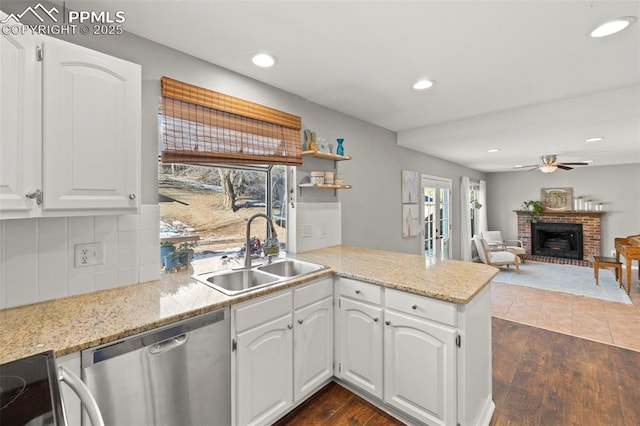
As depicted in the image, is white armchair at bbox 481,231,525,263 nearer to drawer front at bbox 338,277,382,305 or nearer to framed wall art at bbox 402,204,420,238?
framed wall art at bbox 402,204,420,238

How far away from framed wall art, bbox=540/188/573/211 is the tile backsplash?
27.8 feet

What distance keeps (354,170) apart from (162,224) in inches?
80.7

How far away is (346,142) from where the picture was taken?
3164 millimetres

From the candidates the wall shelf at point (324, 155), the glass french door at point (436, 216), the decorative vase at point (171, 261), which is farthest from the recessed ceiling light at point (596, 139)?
the decorative vase at point (171, 261)

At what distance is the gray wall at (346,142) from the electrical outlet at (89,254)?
14.0 inches

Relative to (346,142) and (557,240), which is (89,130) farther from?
(557,240)

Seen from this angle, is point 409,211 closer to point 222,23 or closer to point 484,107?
point 484,107

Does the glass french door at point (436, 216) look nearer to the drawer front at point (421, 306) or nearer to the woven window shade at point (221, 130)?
the woven window shade at point (221, 130)

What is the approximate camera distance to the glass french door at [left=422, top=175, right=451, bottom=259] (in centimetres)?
478

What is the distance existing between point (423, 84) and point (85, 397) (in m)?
2.71

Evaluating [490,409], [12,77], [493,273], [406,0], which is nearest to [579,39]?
[406,0]

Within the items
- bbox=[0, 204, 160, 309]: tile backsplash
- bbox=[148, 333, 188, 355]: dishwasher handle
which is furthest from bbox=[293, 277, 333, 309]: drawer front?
bbox=[0, 204, 160, 309]: tile backsplash

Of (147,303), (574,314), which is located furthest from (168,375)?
(574,314)

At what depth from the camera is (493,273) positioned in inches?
72.9
